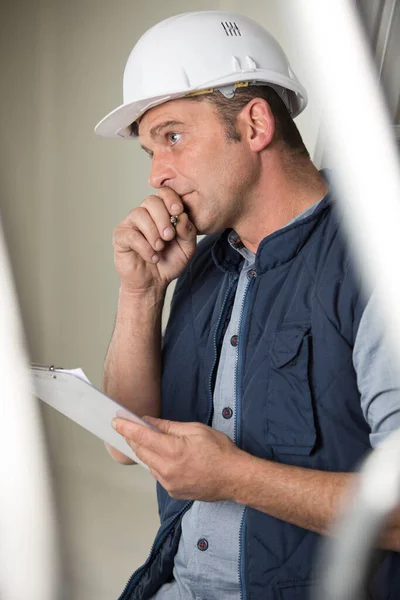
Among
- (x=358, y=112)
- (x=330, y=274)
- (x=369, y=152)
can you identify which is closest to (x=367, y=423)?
(x=330, y=274)

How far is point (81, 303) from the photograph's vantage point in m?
2.93

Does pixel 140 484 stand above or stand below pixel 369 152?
below

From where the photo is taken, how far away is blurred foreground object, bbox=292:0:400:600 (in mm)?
982

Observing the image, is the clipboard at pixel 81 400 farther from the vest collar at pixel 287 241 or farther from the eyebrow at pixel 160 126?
the eyebrow at pixel 160 126

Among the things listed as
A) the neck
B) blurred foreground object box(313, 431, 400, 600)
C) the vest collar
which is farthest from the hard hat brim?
blurred foreground object box(313, 431, 400, 600)

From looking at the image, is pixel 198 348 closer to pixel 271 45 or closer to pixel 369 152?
pixel 271 45

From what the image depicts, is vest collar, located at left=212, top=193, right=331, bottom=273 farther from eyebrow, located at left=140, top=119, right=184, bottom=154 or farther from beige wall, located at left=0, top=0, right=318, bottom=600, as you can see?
beige wall, located at left=0, top=0, right=318, bottom=600

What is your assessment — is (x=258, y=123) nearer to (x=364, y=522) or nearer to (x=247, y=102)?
(x=247, y=102)

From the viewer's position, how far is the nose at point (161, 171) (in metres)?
1.27

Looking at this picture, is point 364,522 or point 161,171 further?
point 161,171

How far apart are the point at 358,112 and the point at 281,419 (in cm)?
106

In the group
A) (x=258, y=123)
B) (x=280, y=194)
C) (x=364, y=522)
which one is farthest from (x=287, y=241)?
(x=364, y=522)

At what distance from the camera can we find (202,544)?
114 centimetres

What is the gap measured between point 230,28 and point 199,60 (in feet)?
0.30
